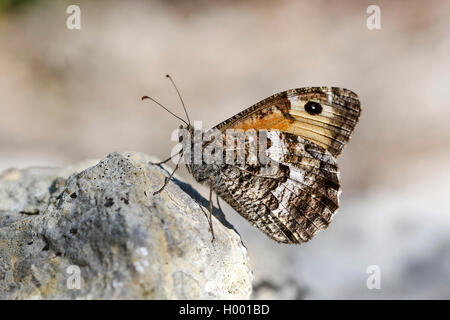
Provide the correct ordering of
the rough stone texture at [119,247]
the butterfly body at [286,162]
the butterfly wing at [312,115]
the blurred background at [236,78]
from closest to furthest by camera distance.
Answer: the rough stone texture at [119,247], the butterfly body at [286,162], the butterfly wing at [312,115], the blurred background at [236,78]

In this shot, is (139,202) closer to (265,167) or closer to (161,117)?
(265,167)

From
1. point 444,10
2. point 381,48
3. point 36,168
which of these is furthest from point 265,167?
point 444,10

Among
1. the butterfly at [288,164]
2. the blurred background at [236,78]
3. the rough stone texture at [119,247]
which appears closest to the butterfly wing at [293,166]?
the butterfly at [288,164]

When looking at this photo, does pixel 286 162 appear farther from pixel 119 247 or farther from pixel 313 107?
pixel 119 247

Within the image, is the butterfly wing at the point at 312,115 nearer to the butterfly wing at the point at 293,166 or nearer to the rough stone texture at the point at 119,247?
the butterfly wing at the point at 293,166

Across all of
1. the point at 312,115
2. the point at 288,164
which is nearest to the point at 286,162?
the point at 288,164

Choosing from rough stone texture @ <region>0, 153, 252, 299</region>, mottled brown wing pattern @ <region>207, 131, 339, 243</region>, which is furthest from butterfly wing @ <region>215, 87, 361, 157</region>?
rough stone texture @ <region>0, 153, 252, 299</region>

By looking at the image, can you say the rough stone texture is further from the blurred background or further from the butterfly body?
the blurred background
